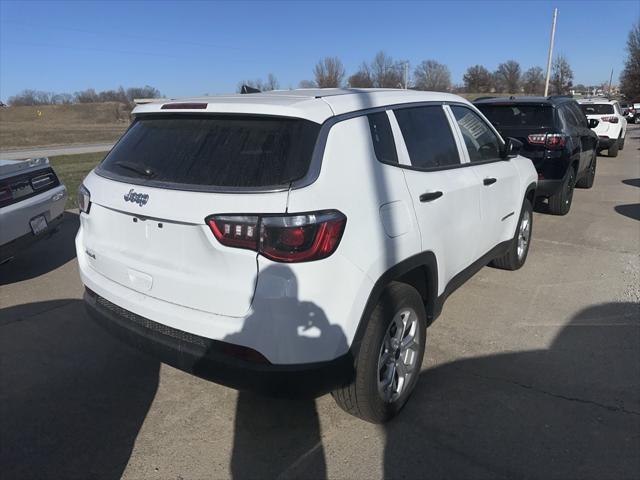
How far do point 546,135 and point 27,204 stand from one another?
21.9 ft

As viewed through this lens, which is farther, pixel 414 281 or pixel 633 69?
pixel 633 69

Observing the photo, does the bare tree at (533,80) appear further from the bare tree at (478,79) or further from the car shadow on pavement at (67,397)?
the car shadow on pavement at (67,397)

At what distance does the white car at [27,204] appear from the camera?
15.0 ft

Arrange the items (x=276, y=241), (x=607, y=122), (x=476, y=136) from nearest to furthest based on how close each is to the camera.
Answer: (x=276, y=241), (x=476, y=136), (x=607, y=122)

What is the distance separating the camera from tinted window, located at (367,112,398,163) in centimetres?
274

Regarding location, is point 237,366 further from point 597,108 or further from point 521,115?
point 597,108

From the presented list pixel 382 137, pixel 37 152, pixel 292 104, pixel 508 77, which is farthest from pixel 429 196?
pixel 508 77

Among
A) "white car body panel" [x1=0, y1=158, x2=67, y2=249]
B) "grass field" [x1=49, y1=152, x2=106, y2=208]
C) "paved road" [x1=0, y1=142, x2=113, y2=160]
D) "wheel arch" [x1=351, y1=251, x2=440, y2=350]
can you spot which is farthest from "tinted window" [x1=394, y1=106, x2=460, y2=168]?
"paved road" [x1=0, y1=142, x2=113, y2=160]

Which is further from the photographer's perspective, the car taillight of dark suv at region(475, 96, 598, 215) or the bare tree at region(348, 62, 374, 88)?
the bare tree at region(348, 62, 374, 88)

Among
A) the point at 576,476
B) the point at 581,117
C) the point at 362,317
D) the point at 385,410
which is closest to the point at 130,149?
the point at 362,317

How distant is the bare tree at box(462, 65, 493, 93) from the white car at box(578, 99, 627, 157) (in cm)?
7334

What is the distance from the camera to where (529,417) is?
9.73 ft

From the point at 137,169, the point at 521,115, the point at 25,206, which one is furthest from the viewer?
the point at 521,115

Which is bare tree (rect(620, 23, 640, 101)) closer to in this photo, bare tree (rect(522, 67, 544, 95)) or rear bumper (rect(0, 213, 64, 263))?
bare tree (rect(522, 67, 544, 95))
